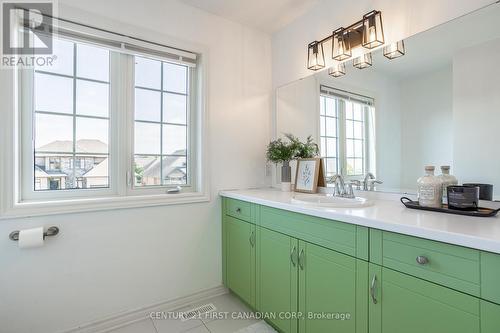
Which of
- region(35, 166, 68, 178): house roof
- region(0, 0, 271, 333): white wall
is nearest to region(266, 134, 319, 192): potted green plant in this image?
region(0, 0, 271, 333): white wall

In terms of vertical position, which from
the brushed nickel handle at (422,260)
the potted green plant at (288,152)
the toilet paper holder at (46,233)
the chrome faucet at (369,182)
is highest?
the potted green plant at (288,152)

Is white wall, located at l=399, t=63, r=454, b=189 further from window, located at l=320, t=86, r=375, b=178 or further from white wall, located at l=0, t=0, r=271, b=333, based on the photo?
white wall, located at l=0, t=0, r=271, b=333

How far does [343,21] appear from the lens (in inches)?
71.4

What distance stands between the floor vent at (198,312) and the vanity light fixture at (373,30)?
7.17 ft

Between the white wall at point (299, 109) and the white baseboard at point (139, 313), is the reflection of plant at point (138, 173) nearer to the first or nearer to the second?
the white baseboard at point (139, 313)

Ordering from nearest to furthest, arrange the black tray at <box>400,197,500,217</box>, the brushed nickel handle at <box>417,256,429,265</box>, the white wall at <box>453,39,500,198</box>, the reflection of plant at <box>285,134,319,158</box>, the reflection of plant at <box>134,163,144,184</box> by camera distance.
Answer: the brushed nickel handle at <box>417,256,429,265</box>, the black tray at <box>400,197,500,217</box>, the white wall at <box>453,39,500,198</box>, the reflection of plant at <box>134,163,144,184</box>, the reflection of plant at <box>285,134,319,158</box>

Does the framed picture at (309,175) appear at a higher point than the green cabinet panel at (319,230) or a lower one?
higher

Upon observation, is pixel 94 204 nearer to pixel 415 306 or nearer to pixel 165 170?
pixel 165 170

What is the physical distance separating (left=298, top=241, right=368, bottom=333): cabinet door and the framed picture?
69 cm

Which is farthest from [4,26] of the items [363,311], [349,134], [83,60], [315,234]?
[363,311]

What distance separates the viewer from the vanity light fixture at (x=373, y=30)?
1.58m

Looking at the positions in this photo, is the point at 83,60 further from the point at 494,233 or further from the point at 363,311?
the point at 494,233
